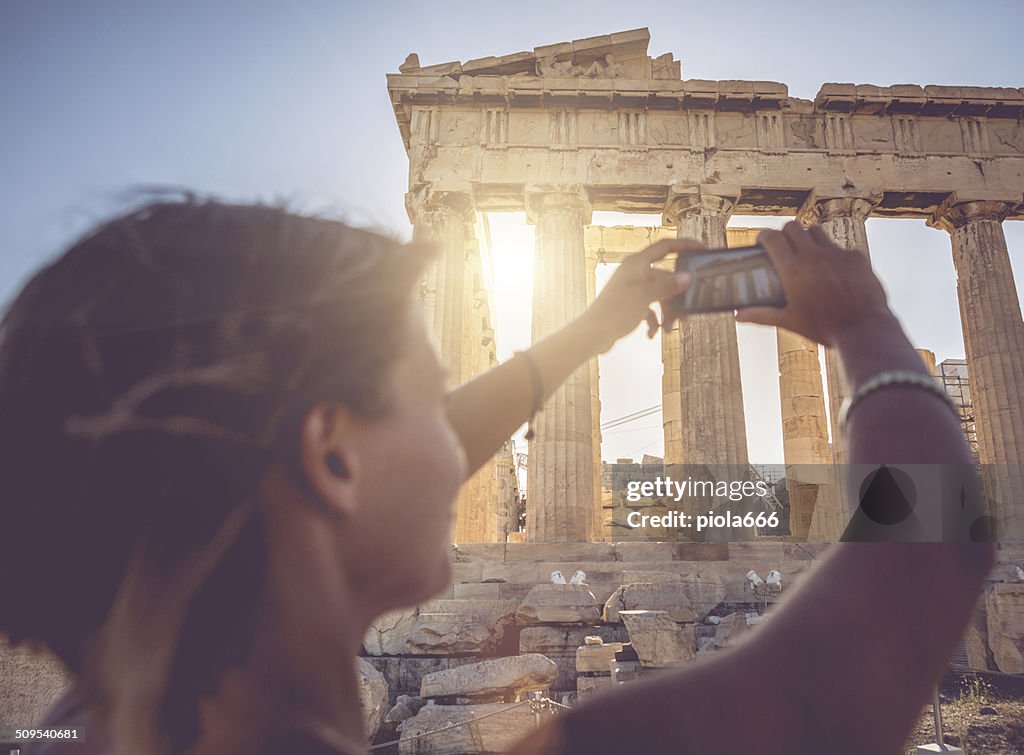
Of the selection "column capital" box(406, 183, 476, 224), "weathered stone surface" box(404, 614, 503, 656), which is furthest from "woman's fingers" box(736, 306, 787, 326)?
"column capital" box(406, 183, 476, 224)

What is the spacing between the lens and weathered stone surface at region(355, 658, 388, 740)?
19.5 ft

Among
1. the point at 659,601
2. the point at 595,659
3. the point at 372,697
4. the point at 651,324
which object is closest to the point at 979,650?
the point at 659,601

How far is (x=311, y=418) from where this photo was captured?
76 centimetres

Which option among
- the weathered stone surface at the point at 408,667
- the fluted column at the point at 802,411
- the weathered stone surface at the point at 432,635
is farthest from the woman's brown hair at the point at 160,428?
the fluted column at the point at 802,411

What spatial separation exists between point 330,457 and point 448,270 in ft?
49.8

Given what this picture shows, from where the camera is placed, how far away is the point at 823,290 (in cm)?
98

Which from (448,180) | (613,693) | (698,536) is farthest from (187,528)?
(448,180)

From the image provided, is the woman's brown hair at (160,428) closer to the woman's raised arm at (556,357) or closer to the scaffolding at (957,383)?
the woman's raised arm at (556,357)

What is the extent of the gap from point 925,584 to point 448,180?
1617cm

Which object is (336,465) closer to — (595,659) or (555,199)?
(595,659)

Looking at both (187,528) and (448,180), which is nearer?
(187,528)

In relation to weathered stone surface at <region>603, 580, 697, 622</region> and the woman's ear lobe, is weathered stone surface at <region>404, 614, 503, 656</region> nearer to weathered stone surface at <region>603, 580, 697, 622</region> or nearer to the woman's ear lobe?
weathered stone surface at <region>603, 580, 697, 622</region>

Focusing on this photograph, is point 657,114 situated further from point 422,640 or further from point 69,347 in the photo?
point 69,347

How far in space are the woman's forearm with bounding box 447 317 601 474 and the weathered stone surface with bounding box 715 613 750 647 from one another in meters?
6.47
